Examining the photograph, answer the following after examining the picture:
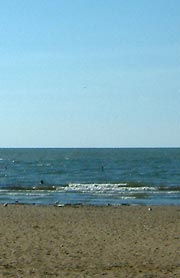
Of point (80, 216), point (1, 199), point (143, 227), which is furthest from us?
point (1, 199)

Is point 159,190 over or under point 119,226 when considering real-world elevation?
over

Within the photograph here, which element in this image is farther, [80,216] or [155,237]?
[80,216]

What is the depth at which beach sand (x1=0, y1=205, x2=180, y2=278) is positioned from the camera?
13.1m

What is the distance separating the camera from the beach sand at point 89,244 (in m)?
13.1

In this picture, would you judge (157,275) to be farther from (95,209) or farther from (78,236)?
(95,209)

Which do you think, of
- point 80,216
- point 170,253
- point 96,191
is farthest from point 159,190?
point 170,253

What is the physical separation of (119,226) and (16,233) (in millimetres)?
4222

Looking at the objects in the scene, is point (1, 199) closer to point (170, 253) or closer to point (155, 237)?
point (155, 237)

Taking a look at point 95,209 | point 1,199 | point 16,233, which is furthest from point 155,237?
point 1,199

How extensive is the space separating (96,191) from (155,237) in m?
24.1

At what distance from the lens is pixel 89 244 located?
16.7 m

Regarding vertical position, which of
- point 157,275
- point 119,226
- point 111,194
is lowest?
point 157,275

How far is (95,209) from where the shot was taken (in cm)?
2908

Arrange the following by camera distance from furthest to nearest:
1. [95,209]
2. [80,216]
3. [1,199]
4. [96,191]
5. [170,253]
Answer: [96,191] < [1,199] < [95,209] < [80,216] < [170,253]
